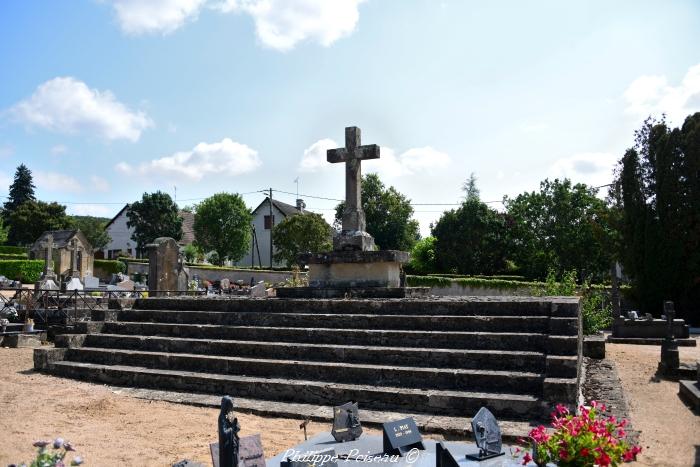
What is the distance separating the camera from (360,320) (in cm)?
816

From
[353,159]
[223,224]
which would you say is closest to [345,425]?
[353,159]

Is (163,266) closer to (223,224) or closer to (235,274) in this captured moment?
(235,274)

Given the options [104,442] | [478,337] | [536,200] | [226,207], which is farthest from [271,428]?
[226,207]

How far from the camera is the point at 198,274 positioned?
39000 mm

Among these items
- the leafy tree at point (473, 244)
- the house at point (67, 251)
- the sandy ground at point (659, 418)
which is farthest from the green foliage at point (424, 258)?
the sandy ground at point (659, 418)

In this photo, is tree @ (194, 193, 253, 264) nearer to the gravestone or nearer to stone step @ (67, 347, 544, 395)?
the gravestone

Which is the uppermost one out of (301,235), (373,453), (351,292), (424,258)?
(301,235)

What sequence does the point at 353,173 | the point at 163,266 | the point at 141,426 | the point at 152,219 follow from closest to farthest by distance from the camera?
the point at 141,426
the point at 353,173
the point at 163,266
the point at 152,219

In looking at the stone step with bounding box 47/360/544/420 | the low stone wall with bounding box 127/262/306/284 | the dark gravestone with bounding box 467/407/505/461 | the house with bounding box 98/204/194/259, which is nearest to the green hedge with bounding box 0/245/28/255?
the low stone wall with bounding box 127/262/306/284

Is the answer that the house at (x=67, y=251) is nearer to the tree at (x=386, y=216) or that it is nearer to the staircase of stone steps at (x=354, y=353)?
the tree at (x=386, y=216)

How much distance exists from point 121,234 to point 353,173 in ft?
186

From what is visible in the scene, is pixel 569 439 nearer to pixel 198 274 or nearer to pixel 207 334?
pixel 207 334

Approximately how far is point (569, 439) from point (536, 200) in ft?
112

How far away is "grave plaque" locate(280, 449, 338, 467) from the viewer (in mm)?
3804
